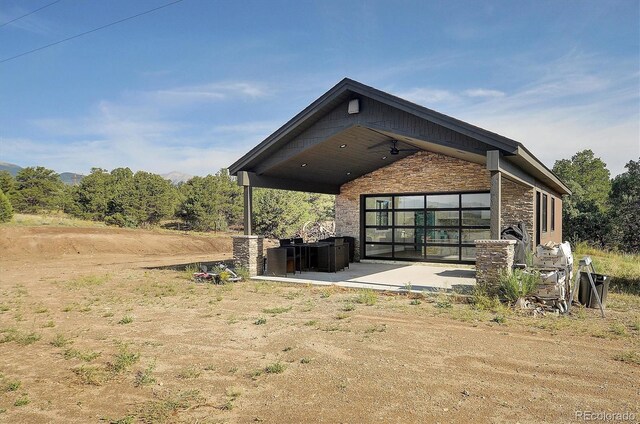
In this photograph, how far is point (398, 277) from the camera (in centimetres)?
1197

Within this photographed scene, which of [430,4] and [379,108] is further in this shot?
[430,4]

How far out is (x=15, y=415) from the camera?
3.73 metres

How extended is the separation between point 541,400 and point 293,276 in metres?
8.87

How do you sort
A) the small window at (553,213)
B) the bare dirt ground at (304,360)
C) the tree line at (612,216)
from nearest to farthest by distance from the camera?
1. the bare dirt ground at (304,360)
2. the small window at (553,213)
3. the tree line at (612,216)

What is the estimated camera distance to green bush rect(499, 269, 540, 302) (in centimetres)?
788

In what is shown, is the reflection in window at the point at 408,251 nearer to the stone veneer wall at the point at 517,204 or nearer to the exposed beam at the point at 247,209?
the stone veneer wall at the point at 517,204

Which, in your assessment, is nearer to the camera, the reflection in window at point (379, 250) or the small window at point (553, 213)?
the reflection in window at point (379, 250)

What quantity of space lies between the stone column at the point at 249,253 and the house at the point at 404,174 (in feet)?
1.18

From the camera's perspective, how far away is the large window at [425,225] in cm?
1432

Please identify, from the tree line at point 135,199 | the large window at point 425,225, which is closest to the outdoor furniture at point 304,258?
the large window at point 425,225

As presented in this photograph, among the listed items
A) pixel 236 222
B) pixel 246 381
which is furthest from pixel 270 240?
pixel 246 381

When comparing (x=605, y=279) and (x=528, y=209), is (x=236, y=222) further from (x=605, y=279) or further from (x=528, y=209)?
(x=605, y=279)

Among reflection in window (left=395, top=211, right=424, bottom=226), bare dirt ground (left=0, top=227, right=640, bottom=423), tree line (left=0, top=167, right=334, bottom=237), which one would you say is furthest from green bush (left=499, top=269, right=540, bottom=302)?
tree line (left=0, top=167, right=334, bottom=237)

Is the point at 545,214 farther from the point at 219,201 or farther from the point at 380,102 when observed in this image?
the point at 219,201
